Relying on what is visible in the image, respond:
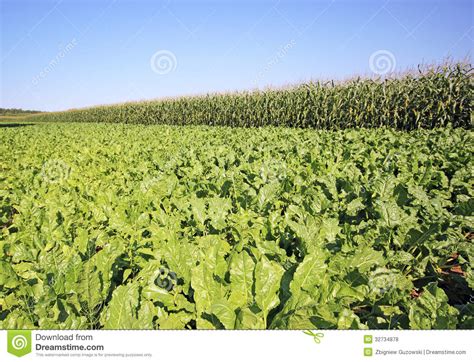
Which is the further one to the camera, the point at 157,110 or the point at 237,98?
the point at 157,110

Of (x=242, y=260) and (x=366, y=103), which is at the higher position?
(x=366, y=103)

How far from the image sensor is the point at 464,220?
241cm

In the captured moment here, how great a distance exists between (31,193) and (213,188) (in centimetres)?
203

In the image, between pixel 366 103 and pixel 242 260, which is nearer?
pixel 242 260

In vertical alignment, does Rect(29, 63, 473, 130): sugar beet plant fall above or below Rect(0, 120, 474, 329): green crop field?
above

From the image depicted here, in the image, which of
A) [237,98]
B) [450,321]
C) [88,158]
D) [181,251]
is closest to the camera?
[450,321]

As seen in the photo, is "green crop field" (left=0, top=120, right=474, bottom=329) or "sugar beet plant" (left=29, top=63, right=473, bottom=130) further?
"sugar beet plant" (left=29, top=63, right=473, bottom=130)

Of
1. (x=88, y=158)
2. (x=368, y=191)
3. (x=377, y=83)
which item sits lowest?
(x=368, y=191)

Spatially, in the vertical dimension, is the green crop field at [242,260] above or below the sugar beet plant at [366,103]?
below

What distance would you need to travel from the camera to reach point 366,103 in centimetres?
1483

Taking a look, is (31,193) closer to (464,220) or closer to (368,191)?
(368,191)

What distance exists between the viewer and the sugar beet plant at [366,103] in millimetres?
12664

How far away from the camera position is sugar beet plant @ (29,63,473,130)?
12.7 meters
